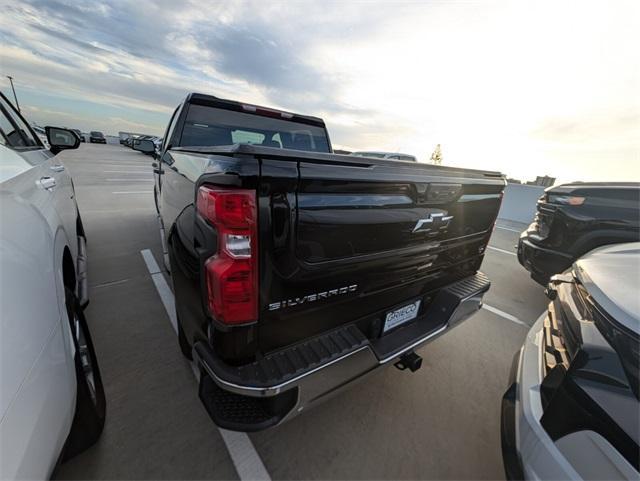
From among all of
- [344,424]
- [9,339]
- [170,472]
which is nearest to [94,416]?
[170,472]

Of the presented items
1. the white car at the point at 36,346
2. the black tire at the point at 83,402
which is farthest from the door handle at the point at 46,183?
the black tire at the point at 83,402

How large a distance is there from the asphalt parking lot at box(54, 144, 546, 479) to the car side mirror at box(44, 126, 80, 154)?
→ 1.77 m

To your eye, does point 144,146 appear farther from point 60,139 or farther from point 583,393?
point 583,393

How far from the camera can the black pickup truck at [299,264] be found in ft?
3.68

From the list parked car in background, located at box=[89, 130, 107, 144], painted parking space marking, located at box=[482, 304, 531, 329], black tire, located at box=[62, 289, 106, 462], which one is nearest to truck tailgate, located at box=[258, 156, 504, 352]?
black tire, located at box=[62, 289, 106, 462]

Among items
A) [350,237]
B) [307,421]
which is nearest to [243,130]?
[350,237]

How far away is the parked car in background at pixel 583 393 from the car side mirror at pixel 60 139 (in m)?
4.83

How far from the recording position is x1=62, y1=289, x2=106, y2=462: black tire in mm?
1505

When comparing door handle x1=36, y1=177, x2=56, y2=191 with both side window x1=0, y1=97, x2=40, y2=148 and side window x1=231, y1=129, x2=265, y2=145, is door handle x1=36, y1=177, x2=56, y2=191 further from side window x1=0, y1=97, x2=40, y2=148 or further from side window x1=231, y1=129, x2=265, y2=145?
side window x1=231, y1=129, x2=265, y2=145

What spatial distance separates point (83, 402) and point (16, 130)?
253 centimetres

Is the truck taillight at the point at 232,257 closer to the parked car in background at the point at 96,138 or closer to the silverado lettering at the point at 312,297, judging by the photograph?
the silverado lettering at the point at 312,297

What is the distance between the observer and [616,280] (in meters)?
1.47

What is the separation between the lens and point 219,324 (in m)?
1.19

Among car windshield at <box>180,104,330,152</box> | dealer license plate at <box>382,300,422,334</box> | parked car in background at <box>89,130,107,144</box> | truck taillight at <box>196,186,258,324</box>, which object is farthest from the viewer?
parked car in background at <box>89,130,107,144</box>
